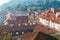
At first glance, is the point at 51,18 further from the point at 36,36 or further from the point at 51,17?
the point at 36,36

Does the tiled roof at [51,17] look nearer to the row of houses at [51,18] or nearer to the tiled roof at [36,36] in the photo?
the row of houses at [51,18]

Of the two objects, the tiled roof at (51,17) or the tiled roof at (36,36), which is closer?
the tiled roof at (36,36)

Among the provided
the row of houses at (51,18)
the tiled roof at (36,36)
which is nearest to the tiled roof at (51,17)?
the row of houses at (51,18)

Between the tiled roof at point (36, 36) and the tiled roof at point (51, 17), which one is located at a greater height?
the tiled roof at point (51, 17)

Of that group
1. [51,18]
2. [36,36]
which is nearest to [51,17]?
[51,18]

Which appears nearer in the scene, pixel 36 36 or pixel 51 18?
pixel 36 36

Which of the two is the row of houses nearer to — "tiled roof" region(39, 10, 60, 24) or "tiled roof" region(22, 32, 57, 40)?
"tiled roof" region(39, 10, 60, 24)

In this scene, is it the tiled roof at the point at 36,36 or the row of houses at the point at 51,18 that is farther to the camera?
the row of houses at the point at 51,18

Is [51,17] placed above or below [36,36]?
above

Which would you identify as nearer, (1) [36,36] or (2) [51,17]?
(1) [36,36]

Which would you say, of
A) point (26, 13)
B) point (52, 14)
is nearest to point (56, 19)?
point (52, 14)

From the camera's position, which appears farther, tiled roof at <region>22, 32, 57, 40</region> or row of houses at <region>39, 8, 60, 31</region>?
row of houses at <region>39, 8, 60, 31</region>

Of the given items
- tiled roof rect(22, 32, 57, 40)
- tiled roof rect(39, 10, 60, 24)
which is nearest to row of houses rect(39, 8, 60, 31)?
tiled roof rect(39, 10, 60, 24)
